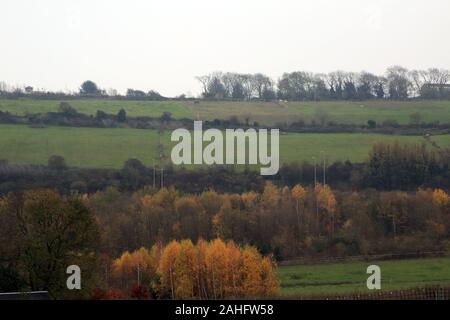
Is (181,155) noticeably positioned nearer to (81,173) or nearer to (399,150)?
(81,173)

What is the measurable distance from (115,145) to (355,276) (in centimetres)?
2734

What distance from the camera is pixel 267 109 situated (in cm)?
6919

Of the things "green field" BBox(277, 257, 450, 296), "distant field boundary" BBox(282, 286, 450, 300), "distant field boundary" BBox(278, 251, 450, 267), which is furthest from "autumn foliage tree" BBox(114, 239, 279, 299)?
"distant field boundary" BBox(282, 286, 450, 300)

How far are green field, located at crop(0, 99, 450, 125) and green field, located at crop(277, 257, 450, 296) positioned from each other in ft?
93.7

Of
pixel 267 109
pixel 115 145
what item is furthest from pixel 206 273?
pixel 267 109

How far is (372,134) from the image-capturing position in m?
60.3

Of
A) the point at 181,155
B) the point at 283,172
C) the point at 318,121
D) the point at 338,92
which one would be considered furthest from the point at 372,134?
the point at 338,92

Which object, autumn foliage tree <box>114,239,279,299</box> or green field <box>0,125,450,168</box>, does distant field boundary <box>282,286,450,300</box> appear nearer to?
autumn foliage tree <box>114,239,279,299</box>

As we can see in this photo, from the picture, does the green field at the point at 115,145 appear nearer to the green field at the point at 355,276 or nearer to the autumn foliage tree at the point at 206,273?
the green field at the point at 355,276

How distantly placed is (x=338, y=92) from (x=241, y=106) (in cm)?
1351

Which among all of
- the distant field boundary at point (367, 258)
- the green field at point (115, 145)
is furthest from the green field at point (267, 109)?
the distant field boundary at point (367, 258)

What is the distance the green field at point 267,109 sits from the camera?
64.4 metres
